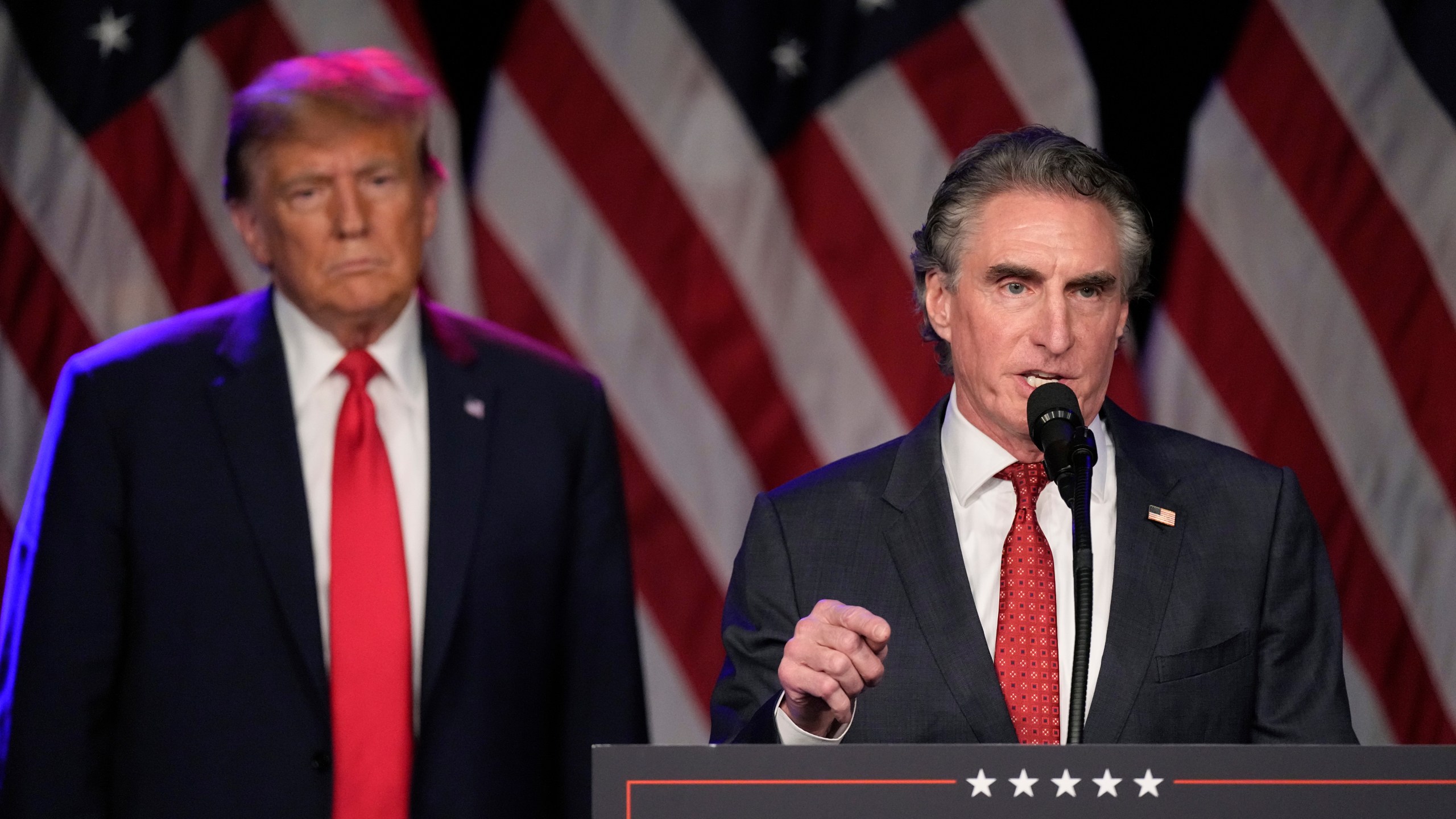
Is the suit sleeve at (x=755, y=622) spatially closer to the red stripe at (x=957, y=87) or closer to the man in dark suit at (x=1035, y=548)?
the man in dark suit at (x=1035, y=548)

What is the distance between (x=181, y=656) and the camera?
2.19 metres

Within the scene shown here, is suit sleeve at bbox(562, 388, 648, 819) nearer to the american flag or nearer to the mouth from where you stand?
the mouth

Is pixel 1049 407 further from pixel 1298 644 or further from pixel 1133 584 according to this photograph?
pixel 1298 644

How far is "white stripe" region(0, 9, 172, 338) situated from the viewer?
334 cm

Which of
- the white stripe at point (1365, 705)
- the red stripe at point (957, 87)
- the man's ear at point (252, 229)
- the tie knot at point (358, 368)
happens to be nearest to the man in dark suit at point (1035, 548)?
the tie knot at point (358, 368)

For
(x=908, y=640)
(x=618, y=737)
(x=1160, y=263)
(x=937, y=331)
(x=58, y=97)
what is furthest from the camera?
(x=1160, y=263)

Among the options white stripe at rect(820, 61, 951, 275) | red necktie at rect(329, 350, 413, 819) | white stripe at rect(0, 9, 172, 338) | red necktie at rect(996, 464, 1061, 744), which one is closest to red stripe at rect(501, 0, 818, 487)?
white stripe at rect(820, 61, 951, 275)

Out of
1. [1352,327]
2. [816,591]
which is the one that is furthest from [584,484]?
[1352,327]

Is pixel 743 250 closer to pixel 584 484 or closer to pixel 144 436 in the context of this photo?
pixel 584 484

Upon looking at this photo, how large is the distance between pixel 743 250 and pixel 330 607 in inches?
60.5

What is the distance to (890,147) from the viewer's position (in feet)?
11.6

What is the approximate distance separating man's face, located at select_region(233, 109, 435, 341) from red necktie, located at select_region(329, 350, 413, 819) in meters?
0.30

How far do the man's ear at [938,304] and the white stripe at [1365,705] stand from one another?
1769 mm

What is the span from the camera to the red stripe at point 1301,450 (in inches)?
135
